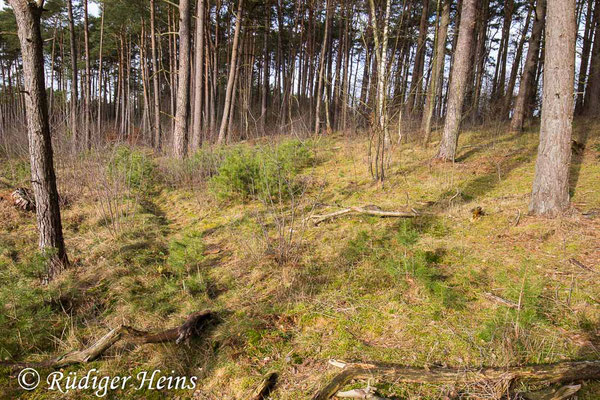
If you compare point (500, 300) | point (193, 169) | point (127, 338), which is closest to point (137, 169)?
point (193, 169)

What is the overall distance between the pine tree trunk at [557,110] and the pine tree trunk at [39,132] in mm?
6324

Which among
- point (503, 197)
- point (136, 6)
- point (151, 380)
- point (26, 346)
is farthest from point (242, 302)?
point (136, 6)

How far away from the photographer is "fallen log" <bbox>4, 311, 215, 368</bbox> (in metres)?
2.58

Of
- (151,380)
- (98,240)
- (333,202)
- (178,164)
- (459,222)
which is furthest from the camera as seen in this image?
(178,164)

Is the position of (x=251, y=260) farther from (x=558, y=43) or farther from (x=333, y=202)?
(x=558, y=43)

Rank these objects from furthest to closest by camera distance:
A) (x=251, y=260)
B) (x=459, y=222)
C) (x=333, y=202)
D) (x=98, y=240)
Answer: (x=333, y=202) < (x=98, y=240) < (x=459, y=222) < (x=251, y=260)

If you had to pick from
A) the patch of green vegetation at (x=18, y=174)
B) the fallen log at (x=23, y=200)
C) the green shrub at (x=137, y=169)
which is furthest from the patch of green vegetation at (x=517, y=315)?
the patch of green vegetation at (x=18, y=174)

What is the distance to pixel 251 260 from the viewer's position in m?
4.17

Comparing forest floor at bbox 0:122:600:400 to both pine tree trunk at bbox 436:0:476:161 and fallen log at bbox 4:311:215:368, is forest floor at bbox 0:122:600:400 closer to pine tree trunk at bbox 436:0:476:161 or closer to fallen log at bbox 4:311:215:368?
fallen log at bbox 4:311:215:368

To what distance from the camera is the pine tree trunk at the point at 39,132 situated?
355 centimetres

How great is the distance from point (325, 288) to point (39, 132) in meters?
3.76

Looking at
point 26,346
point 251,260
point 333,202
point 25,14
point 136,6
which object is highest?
point 136,6

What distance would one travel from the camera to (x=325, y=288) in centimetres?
345

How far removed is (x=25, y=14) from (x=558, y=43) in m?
6.46
